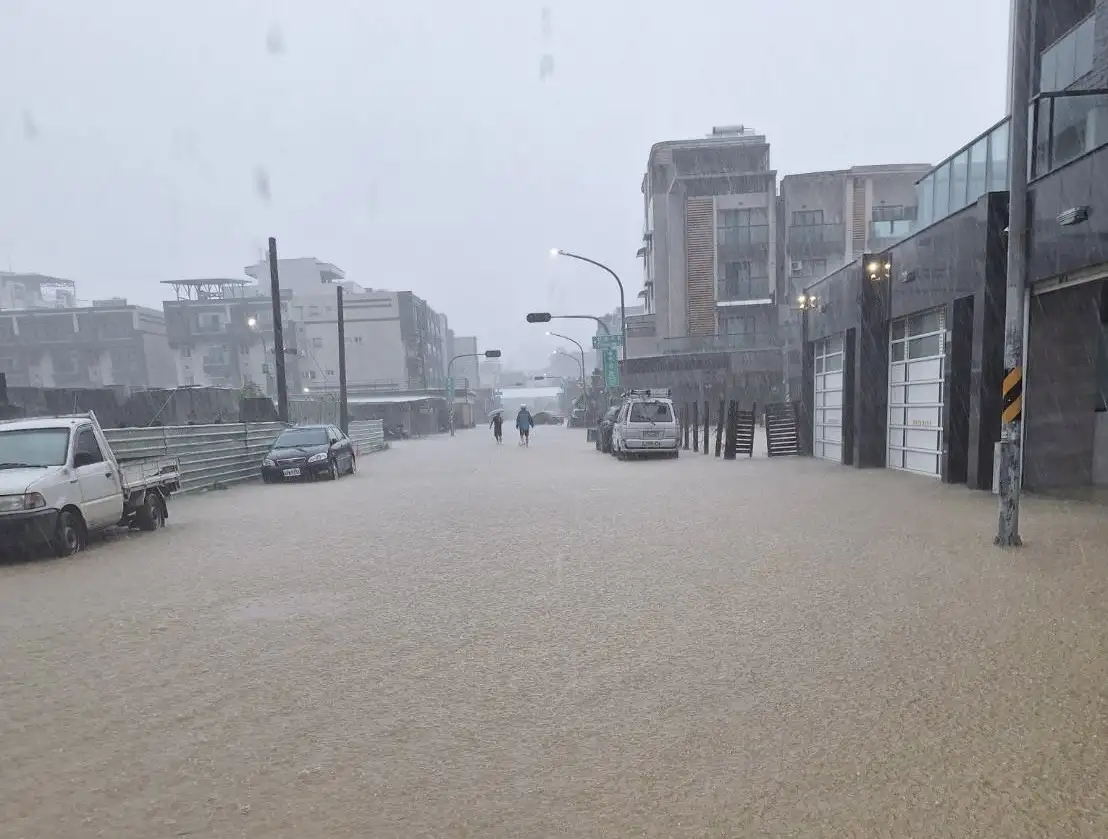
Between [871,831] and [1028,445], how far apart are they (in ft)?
37.5

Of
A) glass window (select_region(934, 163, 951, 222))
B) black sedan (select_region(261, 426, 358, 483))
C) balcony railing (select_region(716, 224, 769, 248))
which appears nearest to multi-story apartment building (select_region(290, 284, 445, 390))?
balcony railing (select_region(716, 224, 769, 248))

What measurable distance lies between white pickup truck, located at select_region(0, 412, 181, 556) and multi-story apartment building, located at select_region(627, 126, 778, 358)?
37667mm

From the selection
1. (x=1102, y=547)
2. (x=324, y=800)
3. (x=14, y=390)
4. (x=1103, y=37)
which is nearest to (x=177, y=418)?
(x=14, y=390)

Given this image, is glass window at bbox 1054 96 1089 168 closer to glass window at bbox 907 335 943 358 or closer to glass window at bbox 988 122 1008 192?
glass window at bbox 988 122 1008 192

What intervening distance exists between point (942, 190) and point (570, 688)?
15.5 metres

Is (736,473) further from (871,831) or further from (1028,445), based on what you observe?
(871,831)

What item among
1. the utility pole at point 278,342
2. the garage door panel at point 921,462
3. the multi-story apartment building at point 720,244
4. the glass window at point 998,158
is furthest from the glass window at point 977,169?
the multi-story apartment building at point 720,244

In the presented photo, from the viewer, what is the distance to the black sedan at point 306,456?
59.4ft

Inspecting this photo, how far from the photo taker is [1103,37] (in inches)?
433

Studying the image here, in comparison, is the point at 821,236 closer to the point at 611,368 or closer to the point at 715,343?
the point at 715,343

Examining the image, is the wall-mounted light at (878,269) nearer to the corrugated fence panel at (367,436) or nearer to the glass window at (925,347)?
the glass window at (925,347)

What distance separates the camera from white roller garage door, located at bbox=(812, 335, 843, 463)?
18469mm

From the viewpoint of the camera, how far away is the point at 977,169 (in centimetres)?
1357

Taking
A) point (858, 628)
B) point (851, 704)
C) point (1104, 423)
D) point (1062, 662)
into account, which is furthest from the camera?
point (1104, 423)
